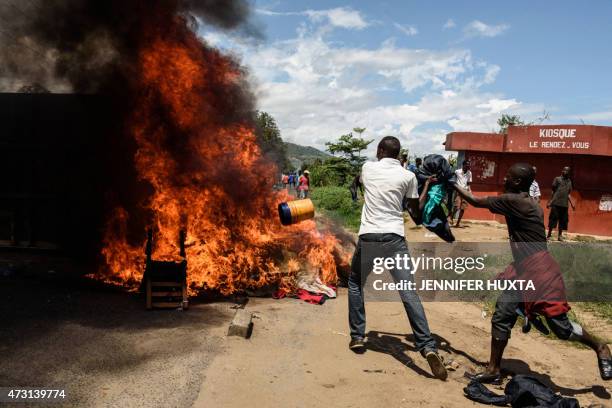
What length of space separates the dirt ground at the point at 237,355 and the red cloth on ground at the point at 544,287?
874mm

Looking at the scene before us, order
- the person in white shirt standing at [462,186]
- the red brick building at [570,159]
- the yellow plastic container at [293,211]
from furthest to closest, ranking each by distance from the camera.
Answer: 1. the red brick building at [570,159]
2. the person in white shirt standing at [462,186]
3. the yellow plastic container at [293,211]

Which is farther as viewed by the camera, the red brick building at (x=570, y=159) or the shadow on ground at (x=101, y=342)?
the red brick building at (x=570, y=159)

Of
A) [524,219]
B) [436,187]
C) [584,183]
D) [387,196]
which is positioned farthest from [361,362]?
[584,183]

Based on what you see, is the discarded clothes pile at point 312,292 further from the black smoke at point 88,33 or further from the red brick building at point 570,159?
the red brick building at point 570,159

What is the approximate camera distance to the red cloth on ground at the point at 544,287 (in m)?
4.11

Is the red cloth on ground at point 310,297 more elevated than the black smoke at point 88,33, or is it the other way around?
the black smoke at point 88,33

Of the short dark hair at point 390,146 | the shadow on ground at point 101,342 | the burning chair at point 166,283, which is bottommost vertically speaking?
the shadow on ground at point 101,342

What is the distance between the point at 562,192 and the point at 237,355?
434 inches

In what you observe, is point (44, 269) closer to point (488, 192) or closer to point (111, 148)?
point (111, 148)

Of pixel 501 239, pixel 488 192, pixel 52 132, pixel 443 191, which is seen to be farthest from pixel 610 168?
pixel 52 132

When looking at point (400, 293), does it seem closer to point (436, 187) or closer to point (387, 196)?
point (387, 196)

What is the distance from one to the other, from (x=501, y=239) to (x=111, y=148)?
33.5ft

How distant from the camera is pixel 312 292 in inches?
277

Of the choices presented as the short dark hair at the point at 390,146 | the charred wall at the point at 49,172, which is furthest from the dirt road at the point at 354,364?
the charred wall at the point at 49,172
